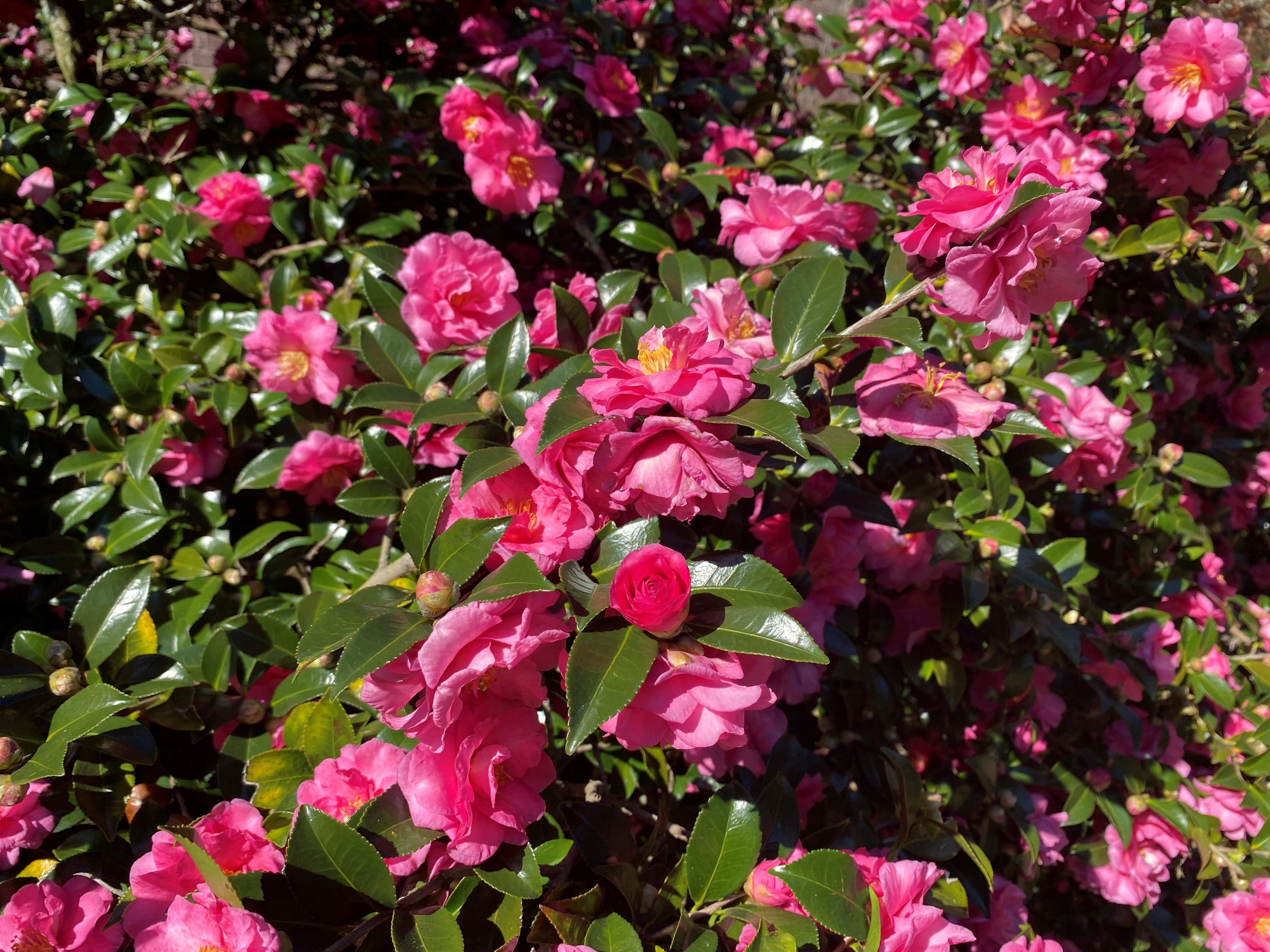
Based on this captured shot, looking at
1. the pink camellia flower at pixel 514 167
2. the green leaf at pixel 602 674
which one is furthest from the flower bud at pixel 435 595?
the pink camellia flower at pixel 514 167

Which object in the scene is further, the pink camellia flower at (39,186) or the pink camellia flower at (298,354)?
the pink camellia flower at (39,186)

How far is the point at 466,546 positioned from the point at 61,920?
51 cm

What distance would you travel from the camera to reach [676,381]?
604mm

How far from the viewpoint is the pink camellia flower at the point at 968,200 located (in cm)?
61

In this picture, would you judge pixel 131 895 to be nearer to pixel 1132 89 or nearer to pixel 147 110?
pixel 147 110

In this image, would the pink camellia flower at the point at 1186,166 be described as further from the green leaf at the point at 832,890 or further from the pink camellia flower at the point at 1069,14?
the green leaf at the point at 832,890

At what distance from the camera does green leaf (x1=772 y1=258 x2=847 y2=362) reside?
0.80m

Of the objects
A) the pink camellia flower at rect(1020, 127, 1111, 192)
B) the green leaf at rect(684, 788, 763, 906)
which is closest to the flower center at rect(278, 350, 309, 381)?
the green leaf at rect(684, 788, 763, 906)

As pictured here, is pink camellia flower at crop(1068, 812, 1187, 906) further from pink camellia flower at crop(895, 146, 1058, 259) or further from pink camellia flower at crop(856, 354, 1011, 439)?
pink camellia flower at crop(895, 146, 1058, 259)

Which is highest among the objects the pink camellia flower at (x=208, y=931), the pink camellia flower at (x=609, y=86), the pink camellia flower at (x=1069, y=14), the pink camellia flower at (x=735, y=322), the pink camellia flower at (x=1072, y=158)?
the pink camellia flower at (x=1069, y=14)

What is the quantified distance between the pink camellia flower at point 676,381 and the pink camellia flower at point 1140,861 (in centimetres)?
130

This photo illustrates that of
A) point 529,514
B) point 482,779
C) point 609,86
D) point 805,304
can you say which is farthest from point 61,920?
point 609,86

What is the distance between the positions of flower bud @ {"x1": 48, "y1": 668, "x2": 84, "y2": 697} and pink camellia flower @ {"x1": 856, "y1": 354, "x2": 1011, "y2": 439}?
32.0 inches

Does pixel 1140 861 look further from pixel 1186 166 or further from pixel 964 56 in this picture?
pixel 964 56
